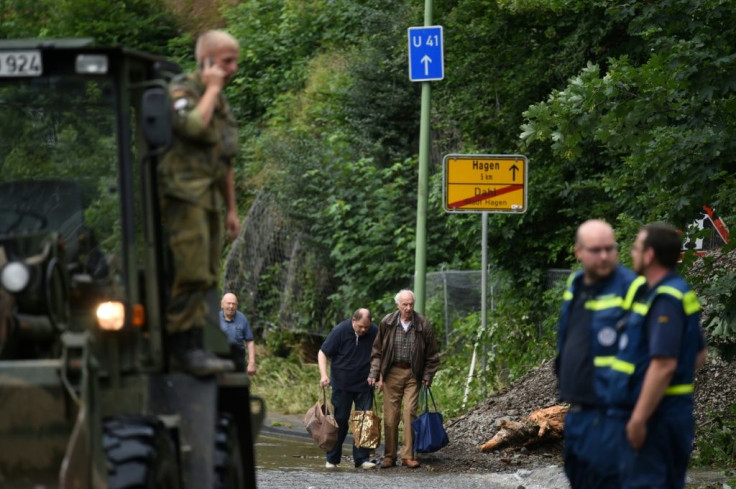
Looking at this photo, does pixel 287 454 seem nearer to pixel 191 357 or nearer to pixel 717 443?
pixel 717 443

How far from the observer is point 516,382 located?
20.1 metres

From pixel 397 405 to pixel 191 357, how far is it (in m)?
10.4

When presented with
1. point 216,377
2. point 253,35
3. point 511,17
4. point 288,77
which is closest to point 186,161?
point 216,377

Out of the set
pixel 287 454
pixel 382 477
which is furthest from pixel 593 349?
pixel 287 454

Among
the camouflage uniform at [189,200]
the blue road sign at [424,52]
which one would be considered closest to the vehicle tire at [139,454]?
the camouflage uniform at [189,200]

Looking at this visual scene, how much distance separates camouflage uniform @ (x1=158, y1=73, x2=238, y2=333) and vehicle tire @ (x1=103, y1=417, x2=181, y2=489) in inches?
28.1

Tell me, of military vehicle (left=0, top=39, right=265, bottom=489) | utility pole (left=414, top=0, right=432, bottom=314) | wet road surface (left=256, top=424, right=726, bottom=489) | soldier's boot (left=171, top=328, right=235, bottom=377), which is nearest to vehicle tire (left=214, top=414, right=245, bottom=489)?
military vehicle (left=0, top=39, right=265, bottom=489)

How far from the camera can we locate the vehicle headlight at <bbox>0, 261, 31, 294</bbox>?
720cm

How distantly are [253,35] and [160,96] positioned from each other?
33014 millimetres

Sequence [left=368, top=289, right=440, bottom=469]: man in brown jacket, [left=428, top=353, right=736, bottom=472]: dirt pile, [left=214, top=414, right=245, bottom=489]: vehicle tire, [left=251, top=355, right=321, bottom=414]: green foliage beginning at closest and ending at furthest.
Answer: [left=214, top=414, right=245, bottom=489]: vehicle tire, [left=428, top=353, right=736, bottom=472]: dirt pile, [left=368, top=289, right=440, bottom=469]: man in brown jacket, [left=251, top=355, right=321, bottom=414]: green foliage

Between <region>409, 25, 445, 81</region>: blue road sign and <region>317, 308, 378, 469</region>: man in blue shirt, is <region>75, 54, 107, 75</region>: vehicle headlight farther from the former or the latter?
<region>409, 25, 445, 81</region>: blue road sign

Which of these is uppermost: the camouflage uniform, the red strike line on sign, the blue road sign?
the blue road sign

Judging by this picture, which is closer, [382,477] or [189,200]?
[189,200]

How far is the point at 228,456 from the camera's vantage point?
27.8 ft
